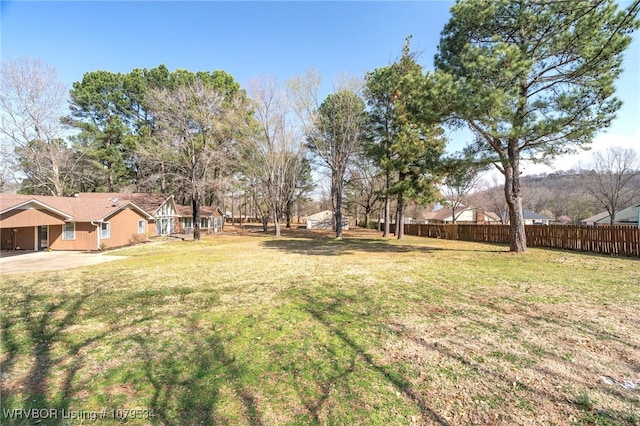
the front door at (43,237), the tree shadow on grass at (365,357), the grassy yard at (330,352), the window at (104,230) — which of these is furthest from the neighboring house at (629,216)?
the front door at (43,237)

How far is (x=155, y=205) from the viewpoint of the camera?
83.3ft

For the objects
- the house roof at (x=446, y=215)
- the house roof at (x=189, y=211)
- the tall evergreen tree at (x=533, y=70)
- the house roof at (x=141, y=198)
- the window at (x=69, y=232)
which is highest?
the tall evergreen tree at (x=533, y=70)

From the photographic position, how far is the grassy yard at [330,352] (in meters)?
2.64

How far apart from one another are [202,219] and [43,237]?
49.9 feet

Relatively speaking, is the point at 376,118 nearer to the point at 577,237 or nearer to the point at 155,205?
the point at 577,237

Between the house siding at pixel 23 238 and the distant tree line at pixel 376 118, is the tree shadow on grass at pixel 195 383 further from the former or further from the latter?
the house siding at pixel 23 238

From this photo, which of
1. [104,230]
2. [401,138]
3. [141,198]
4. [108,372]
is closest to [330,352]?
[108,372]

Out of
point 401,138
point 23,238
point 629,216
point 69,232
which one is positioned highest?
point 401,138

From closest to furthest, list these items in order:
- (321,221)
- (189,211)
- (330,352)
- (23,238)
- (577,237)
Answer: (330,352) < (577,237) < (23,238) < (189,211) < (321,221)

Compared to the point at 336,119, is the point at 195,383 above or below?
below

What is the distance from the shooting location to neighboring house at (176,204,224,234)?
30.6 m

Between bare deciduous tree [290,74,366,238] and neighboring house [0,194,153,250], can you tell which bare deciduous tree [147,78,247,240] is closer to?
neighboring house [0,194,153,250]

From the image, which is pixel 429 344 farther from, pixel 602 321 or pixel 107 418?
pixel 107 418

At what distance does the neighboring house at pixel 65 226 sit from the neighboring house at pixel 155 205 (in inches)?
205
